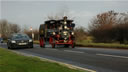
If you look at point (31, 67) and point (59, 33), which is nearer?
point (31, 67)

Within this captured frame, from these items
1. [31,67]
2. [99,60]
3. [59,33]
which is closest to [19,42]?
[59,33]

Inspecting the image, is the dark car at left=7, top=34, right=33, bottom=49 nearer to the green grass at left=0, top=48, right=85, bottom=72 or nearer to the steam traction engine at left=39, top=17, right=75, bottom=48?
the steam traction engine at left=39, top=17, right=75, bottom=48

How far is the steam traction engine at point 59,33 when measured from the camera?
2406 centimetres

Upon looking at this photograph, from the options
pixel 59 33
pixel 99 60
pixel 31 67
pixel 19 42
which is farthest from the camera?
Answer: pixel 59 33

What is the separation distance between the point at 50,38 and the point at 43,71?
17097 mm

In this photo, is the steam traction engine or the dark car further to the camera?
the steam traction engine

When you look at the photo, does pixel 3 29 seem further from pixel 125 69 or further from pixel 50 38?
pixel 125 69

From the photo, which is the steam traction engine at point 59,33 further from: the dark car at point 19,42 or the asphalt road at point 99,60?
the asphalt road at point 99,60

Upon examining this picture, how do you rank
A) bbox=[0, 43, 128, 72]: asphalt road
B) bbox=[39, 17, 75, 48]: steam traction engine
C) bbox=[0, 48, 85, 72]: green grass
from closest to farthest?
bbox=[0, 48, 85, 72]: green grass
bbox=[0, 43, 128, 72]: asphalt road
bbox=[39, 17, 75, 48]: steam traction engine

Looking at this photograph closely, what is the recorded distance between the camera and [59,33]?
24297mm

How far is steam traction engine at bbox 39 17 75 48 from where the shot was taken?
78.9 ft

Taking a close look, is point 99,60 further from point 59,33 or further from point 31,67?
point 59,33

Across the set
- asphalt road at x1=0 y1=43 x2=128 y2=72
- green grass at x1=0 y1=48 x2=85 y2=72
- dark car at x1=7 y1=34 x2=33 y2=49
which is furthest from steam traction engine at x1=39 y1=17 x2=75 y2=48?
green grass at x1=0 y1=48 x2=85 y2=72

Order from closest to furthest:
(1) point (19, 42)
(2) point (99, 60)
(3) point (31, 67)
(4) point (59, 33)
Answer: (3) point (31, 67) → (2) point (99, 60) → (1) point (19, 42) → (4) point (59, 33)
